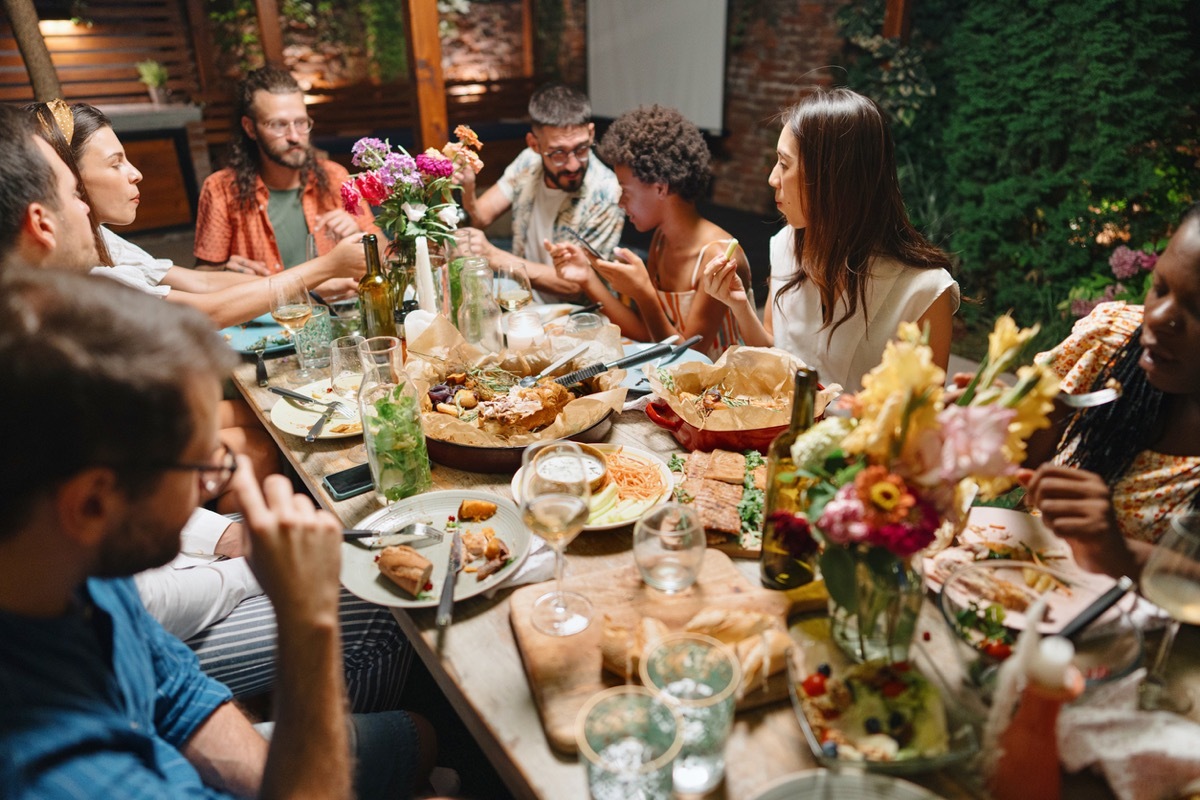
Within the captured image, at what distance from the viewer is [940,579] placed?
1.27 m

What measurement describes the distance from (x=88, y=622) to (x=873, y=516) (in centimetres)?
102

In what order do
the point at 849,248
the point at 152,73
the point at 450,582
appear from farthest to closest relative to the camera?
the point at 152,73
the point at 849,248
the point at 450,582

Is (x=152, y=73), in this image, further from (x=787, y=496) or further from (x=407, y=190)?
(x=787, y=496)

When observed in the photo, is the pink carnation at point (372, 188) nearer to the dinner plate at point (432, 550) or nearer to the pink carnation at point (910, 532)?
the dinner plate at point (432, 550)

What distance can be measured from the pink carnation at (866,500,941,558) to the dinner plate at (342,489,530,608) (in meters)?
0.63

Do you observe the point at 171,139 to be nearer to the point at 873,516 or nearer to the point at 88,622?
the point at 88,622

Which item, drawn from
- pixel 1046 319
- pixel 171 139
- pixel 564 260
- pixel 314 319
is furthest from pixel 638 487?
pixel 171 139

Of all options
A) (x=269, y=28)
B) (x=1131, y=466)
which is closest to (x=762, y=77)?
(x=269, y=28)

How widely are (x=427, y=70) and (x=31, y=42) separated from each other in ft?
5.93

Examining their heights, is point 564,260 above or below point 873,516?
below

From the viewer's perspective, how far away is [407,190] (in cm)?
224

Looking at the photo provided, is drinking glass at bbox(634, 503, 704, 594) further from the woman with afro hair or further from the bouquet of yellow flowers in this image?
the woman with afro hair

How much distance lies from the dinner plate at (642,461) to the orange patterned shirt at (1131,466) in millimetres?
808

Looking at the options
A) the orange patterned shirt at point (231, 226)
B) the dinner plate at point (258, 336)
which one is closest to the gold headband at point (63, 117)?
the dinner plate at point (258, 336)
